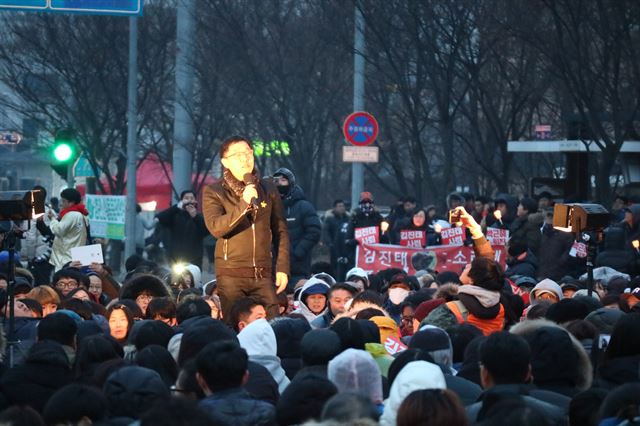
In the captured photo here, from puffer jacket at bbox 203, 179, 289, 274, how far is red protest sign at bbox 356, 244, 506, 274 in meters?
9.61

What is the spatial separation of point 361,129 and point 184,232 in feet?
24.0

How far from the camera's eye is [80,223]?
654 inches

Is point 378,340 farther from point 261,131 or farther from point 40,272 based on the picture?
point 261,131

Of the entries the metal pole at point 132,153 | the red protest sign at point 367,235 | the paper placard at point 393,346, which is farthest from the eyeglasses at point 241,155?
the metal pole at point 132,153

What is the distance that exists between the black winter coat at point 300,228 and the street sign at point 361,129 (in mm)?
7506

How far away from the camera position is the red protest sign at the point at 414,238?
2053cm

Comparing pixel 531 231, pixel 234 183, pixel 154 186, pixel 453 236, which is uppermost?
pixel 234 183

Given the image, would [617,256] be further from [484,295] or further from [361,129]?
[484,295]

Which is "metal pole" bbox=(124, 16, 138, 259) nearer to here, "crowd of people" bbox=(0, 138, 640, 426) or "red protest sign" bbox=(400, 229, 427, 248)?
"red protest sign" bbox=(400, 229, 427, 248)

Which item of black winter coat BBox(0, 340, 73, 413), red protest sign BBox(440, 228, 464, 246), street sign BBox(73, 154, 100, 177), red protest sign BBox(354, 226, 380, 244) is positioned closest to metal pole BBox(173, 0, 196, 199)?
street sign BBox(73, 154, 100, 177)

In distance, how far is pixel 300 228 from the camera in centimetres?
1592

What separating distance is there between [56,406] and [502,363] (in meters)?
2.22

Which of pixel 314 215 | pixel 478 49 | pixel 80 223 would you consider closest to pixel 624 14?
pixel 478 49

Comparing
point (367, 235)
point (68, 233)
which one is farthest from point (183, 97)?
point (68, 233)
